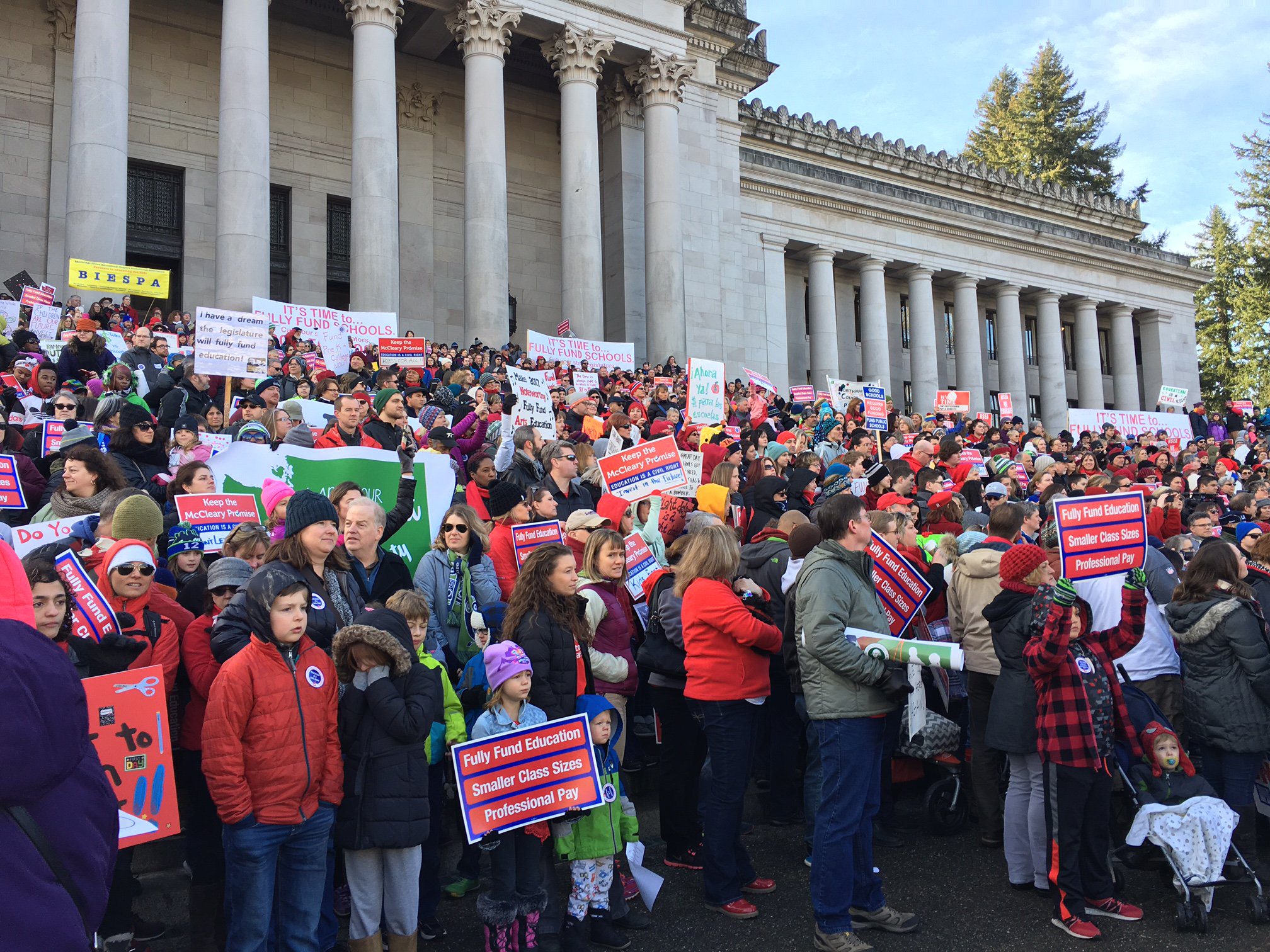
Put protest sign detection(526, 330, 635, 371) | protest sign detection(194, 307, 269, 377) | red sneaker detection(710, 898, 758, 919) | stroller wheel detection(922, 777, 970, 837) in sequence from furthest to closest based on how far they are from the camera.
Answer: protest sign detection(526, 330, 635, 371)
protest sign detection(194, 307, 269, 377)
stroller wheel detection(922, 777, 970, 837)
red sneaker detection(710, 898, 758, 919)

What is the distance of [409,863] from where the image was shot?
5.00 m

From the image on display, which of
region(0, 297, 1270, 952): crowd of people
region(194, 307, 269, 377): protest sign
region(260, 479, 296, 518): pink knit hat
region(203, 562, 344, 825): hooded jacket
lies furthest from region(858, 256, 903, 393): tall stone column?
region(203, 562, 344, 825): hooded jacket

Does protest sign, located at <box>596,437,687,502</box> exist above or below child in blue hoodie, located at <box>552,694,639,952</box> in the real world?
above

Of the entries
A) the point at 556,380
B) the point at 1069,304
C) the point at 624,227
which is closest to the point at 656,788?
the point at 556,380

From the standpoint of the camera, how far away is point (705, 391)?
16.2m

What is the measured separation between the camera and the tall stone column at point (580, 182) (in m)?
27.1

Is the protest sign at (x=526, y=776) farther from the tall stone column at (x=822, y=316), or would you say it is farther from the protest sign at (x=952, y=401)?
the tall stone column at (x=822, y=316)

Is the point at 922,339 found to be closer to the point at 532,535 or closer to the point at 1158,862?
the point at 1158,862

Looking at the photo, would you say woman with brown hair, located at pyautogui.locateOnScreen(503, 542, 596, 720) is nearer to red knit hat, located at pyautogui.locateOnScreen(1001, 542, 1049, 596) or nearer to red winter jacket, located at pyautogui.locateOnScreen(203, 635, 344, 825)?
red winter jacket, located at pyautogui.locateOnScreen(203, 635, 344, 825)

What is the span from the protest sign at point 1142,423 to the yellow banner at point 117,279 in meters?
21.4

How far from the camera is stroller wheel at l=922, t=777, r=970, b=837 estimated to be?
24.2 feet

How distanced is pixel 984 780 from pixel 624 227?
25.1 m

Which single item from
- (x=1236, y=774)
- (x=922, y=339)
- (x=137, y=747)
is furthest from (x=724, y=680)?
(x=922, y=339)

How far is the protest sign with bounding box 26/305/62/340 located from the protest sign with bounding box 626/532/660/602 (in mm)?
13427
